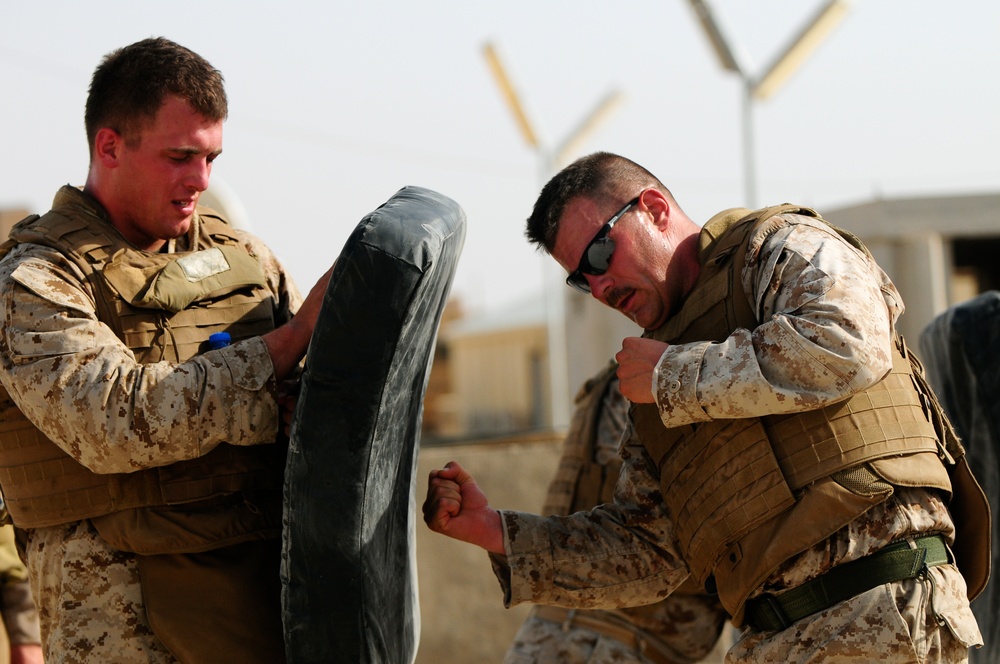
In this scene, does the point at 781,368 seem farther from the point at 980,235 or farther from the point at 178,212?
the point at 980,235

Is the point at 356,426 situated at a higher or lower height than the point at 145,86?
lower

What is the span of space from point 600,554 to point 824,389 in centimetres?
94

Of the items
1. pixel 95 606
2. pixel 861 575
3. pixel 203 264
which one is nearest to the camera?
pixel 861 575

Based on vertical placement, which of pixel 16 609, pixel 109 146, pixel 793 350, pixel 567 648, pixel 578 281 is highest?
pixel 109 146

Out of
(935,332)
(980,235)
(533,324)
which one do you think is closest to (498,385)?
(533,324)

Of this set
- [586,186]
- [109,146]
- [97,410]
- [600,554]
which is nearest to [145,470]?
[97,410]

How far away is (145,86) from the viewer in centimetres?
319

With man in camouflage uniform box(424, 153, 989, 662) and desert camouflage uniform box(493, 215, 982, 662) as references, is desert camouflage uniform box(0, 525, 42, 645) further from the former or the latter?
desert camouflage uniform box(493, 215, 982, 662)

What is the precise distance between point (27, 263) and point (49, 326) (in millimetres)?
203

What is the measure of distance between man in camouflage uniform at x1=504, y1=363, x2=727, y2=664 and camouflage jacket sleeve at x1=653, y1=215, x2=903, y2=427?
5.82 feet

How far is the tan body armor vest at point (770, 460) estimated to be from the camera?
2.93 meters

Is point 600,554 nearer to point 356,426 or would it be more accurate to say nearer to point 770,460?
point 770,460

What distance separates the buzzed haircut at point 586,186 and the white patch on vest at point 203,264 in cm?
89

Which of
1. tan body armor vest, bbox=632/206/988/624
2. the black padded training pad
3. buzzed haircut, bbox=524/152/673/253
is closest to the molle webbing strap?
tan body armor vest, bbox=632/206/988/624
